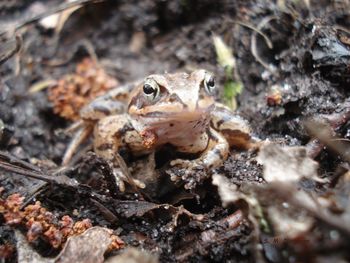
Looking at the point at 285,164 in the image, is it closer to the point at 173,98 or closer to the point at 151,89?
the point at 173,98

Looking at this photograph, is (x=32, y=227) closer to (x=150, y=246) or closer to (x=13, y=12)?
(x=150, y=246)

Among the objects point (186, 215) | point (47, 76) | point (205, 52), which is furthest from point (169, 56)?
point (186, 215)

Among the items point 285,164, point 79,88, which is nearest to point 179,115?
point 285,164

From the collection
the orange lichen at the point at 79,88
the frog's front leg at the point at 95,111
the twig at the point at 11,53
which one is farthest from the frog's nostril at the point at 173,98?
the orange lichen at the point at 79,88

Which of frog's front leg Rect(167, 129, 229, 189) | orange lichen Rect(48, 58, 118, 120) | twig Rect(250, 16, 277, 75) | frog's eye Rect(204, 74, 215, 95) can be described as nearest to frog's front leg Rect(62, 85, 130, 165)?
orange lichen Rect(48, 58, 118, 120)

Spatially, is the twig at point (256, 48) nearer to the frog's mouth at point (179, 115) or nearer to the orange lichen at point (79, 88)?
the frog's mouth at point (179, 115)

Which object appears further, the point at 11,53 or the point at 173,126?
the point at 11,53
